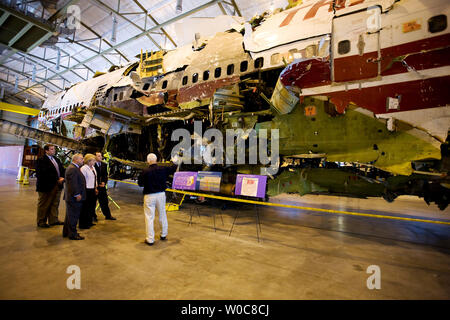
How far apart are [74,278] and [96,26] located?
24.1 metres

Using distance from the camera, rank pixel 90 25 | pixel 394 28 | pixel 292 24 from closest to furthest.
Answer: pixel 394 28 < pixel 292 24 < pixel 90 25

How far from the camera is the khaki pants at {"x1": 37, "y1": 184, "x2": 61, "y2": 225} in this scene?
17.8 ft

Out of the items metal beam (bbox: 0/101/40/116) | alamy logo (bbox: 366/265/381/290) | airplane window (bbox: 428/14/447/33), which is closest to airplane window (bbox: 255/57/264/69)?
airplane window (bbox: 428/14/447/33)

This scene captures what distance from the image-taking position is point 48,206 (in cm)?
553

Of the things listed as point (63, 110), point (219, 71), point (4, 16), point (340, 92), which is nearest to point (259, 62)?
point (219, 71)

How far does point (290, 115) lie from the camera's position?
611 cm

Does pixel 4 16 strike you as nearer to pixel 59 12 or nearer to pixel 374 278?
pixel 59 12

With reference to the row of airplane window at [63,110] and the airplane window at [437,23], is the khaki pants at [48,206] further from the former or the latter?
the row of airplane window at [63,110]

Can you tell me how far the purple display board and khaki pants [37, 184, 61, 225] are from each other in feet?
14.6

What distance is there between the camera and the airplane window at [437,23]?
4117 mm

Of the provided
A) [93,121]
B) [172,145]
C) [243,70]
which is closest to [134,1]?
[93,121]

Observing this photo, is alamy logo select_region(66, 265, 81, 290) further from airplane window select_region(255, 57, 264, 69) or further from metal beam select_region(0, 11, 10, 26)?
metal beam select_region(0, 11, 10, 26)

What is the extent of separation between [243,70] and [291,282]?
5.77 metres
